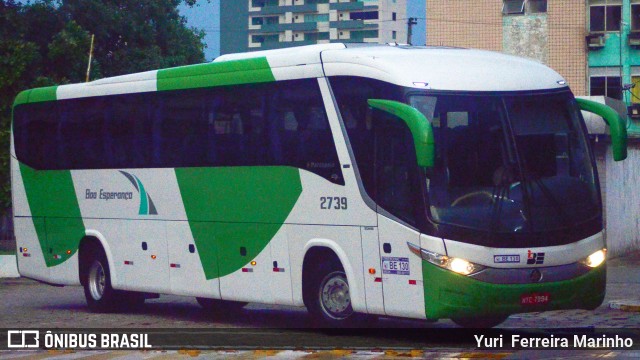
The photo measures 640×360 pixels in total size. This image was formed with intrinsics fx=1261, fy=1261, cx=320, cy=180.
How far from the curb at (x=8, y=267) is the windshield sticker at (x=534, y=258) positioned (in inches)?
709

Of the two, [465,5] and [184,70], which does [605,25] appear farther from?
[184,70]

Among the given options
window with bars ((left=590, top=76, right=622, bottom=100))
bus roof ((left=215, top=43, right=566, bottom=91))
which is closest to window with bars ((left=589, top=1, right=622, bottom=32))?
window with bars ((left=590, top=76, right=622, bottom=100))

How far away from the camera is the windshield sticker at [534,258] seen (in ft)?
42.7

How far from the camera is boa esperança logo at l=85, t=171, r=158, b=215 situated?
18.0 metres

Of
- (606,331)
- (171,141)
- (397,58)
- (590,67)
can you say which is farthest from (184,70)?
(590,67)

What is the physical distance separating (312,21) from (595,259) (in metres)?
146

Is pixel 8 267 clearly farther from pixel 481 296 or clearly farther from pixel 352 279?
pixel 481 296

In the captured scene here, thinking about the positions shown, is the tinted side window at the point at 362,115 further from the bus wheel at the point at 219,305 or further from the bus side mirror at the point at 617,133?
the bus wheel at the point at 219,305

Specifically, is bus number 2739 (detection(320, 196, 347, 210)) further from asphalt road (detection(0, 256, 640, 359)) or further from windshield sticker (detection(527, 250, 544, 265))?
windshield sticker (detection(527, 250, 544, 265))

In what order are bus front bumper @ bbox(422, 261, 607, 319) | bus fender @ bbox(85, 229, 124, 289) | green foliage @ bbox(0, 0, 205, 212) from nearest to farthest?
bus front bumper @ bbox(422, 261, 607, 319), bus fender @ bbox(85, 229, 124, 289), green foliage @ bbox(0, 0, 205, 212)

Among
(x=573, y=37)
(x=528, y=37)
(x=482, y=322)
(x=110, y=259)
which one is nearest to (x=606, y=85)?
(x=573, y=37)

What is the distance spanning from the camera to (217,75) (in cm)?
1667

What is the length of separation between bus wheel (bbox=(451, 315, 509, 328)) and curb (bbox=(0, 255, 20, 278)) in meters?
16.1

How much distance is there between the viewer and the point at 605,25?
4422 cm
